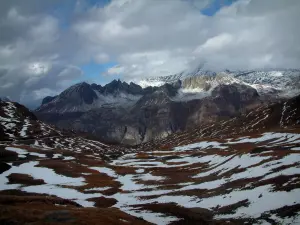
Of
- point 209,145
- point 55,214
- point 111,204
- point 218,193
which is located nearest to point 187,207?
point 218,193

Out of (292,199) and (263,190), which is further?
(263,190)

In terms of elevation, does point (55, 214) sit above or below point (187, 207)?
above

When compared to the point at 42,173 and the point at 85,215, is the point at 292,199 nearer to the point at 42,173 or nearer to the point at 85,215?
the point at 85,215

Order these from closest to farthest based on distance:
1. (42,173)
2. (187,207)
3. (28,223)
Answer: (28,223) → (187,207) → (42,173)

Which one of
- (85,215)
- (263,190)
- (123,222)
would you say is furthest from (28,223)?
(263,190)

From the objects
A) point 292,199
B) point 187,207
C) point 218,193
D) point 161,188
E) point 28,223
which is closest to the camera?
point 28,223

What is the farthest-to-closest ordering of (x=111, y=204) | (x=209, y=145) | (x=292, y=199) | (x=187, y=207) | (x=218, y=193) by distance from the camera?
(x=209, y=145), (x=111, y=204), (x=218, y=193), (x=187, y=207), (x=292, y=199)

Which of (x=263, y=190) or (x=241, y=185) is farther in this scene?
(x=241, y=185)

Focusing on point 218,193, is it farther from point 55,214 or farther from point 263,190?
point 55,214

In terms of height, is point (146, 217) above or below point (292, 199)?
below
